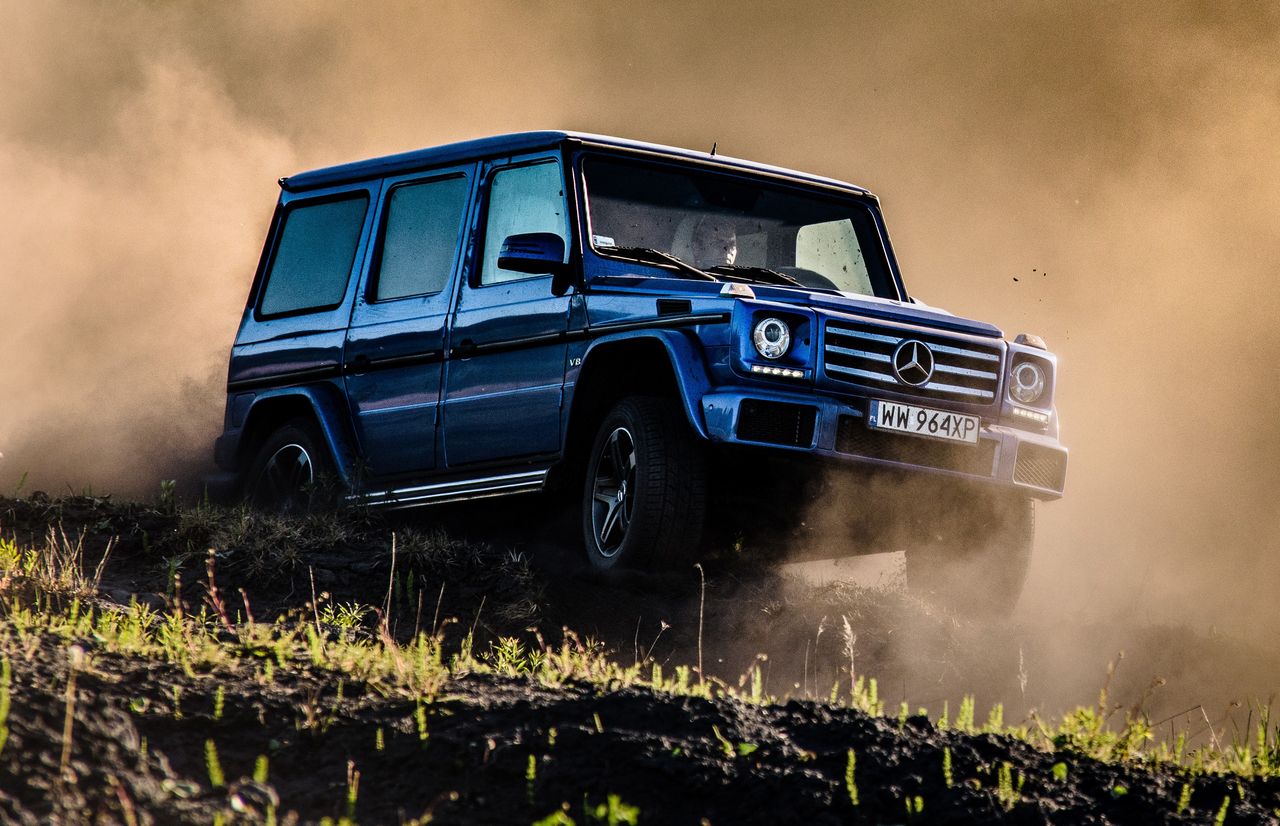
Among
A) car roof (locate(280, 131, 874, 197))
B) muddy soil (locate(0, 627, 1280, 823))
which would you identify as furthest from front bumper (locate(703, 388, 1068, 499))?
muddy soil (locate(0, 627, 1280, 823))

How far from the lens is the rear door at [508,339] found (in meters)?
7.23

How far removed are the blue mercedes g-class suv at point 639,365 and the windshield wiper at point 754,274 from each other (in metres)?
0.03

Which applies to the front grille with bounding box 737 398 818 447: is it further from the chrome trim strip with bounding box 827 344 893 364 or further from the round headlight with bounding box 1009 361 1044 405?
the round headlight with bounding box 1009 361 1044 405

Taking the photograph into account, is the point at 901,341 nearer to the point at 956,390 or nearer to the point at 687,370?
the point at 956,390

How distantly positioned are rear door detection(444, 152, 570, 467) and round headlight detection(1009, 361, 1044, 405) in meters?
1.92

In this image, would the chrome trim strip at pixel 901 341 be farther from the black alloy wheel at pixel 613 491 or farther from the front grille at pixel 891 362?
the black alloy wheel at pixel 613 491

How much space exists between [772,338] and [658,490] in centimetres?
74

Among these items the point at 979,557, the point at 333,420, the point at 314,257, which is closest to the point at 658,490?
the point at 979,557

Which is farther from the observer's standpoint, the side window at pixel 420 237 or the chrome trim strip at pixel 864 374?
the side window at pixel 420 237

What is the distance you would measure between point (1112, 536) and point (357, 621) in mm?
9141

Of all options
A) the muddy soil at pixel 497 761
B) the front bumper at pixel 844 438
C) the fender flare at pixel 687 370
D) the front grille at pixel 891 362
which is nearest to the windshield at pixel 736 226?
the fender flare at pixel 687 370

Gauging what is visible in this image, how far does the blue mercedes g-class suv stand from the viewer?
21.3 ft

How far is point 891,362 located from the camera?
262 inches

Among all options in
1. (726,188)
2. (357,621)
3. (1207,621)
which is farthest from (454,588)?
(1207,621)
